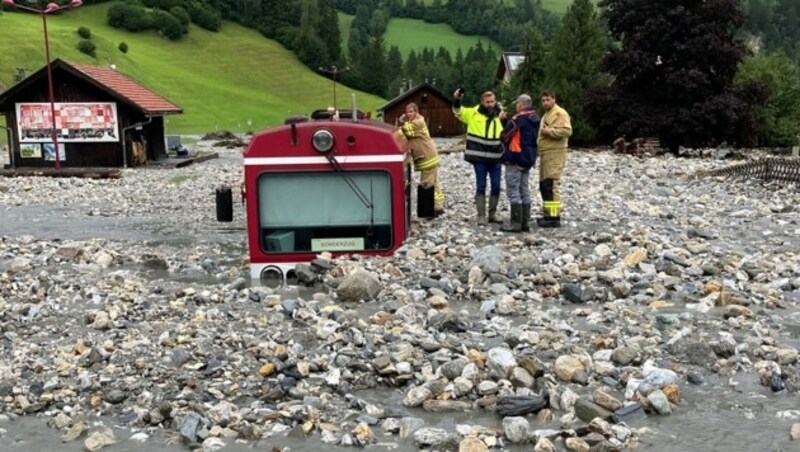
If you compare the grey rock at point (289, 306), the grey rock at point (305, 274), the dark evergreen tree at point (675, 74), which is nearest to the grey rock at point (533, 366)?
the grey rock at point (289, 306)

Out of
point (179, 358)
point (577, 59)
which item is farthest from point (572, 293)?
point (577, 59)

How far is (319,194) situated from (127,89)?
1197 inches

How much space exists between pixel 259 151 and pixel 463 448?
20.5 feet

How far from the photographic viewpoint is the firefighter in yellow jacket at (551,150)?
44.4 feet

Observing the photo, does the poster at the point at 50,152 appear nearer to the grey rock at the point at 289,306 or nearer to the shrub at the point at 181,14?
the grey rock at the point at 289,306

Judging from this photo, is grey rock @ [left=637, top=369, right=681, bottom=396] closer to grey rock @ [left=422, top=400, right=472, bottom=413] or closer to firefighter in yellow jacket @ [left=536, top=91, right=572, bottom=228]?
grey rock @ [left=422, top=400, right=472, bottom=413]

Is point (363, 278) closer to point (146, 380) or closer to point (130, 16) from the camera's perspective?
point (146, 380)

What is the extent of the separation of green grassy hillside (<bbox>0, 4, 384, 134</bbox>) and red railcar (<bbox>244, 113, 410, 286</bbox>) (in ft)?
231

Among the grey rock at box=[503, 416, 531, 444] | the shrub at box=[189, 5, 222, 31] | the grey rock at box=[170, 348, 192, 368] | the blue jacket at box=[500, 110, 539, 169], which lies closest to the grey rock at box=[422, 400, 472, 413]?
the grey rock at box=[503, 416, 531, 444]

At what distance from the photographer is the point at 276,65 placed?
127 m

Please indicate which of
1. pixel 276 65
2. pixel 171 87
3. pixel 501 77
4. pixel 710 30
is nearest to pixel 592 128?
pixel 710 30

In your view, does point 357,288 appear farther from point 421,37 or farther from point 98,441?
point 421,37

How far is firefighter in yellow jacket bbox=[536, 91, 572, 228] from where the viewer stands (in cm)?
1353

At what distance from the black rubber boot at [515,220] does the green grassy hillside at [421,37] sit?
147m
